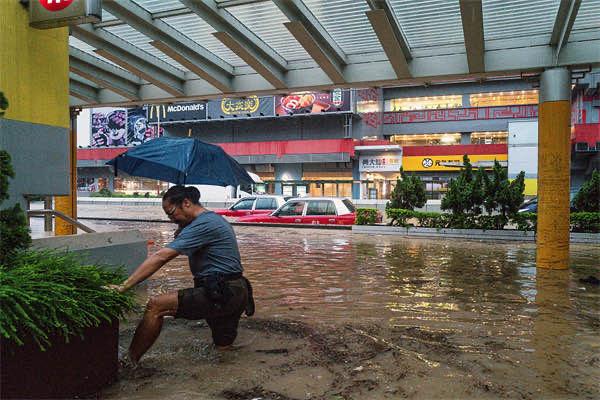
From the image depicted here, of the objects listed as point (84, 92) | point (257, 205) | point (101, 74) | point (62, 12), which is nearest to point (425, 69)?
point (62, 12)

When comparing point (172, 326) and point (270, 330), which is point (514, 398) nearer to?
point (270, 330)

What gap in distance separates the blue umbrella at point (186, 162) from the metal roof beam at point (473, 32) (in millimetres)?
4967

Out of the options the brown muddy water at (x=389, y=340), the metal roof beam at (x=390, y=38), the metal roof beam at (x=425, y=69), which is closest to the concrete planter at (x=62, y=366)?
the brown muddy water at (x=389, y=340)

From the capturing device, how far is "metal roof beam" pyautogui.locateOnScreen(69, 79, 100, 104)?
49.2 ft

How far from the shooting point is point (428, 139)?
4656 cm

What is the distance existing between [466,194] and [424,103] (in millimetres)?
31298

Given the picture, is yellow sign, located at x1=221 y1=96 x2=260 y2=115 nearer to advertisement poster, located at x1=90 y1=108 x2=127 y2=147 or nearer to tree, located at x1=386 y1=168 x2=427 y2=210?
advertisement poster, located at x1=90 y1=108 x2=127 y2=147

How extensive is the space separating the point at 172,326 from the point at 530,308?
4.84 metres

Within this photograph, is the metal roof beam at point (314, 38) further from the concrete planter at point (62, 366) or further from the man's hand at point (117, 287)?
the concrete planter at point (62, 366)

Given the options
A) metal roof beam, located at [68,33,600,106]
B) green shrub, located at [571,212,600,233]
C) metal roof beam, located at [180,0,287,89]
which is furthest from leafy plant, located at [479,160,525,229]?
metal roof beam, located at [180,0,287,89]

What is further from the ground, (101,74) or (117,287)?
(101,74)

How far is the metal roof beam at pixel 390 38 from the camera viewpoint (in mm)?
9328

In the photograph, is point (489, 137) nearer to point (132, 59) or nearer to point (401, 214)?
point (401, 214)

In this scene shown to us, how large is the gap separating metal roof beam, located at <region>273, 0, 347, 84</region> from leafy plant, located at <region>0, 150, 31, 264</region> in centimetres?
662
